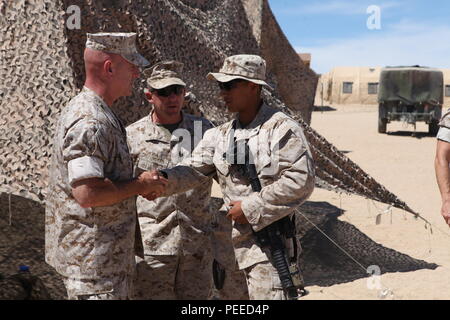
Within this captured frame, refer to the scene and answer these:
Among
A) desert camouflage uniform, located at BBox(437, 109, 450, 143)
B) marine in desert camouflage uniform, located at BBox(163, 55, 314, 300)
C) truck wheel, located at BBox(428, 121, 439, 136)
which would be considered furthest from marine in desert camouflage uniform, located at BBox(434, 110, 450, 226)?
truck wheel, located at BBox(428, 121, 439, 136)

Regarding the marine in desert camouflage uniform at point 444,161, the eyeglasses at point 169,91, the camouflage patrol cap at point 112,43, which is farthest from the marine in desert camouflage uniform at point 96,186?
the marine in desert camouflage uniform at point 444,161

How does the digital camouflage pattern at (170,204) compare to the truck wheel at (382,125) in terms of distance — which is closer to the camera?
the digital camouflage pattern at (170,204)

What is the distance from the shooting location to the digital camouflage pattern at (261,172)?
7.77 ft

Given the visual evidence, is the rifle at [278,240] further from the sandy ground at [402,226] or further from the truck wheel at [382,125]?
the truck wheel at [382,125]

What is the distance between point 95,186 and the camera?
1.99 meters

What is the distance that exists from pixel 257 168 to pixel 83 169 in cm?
80

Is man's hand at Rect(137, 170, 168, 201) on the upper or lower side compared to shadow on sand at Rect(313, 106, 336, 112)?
lower

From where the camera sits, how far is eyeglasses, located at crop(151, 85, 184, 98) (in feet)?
9.90

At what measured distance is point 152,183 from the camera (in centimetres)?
223

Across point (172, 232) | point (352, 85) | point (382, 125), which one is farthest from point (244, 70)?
point (352, 85)

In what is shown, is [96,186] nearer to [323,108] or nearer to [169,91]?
[169,91]

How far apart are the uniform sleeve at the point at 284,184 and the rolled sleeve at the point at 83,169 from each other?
0.69 meters

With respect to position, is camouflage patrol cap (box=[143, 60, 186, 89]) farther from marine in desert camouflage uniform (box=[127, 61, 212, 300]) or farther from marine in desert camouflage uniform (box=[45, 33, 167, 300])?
marine in desert camouflage uniform (box=[45, 33, 167, 300])

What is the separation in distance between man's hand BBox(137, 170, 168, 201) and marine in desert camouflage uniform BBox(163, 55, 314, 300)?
0.70ft
